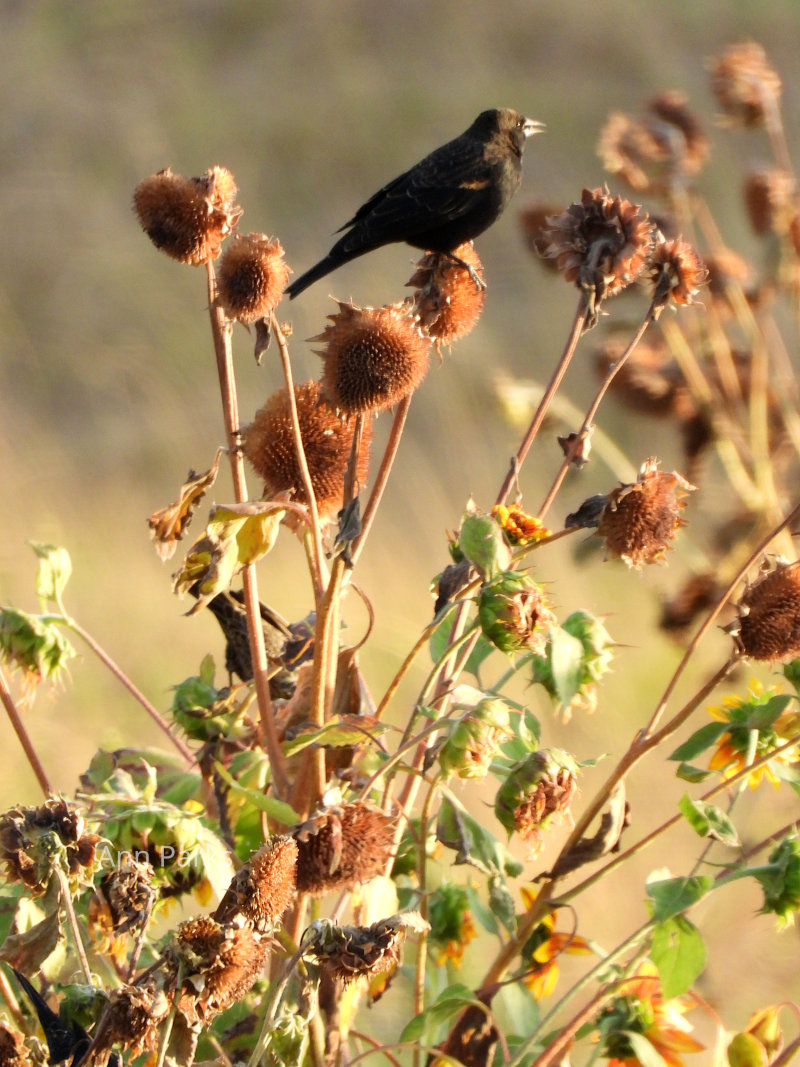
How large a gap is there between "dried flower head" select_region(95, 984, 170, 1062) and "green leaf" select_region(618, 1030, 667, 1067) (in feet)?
0.74

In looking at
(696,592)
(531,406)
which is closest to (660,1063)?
(696,592)

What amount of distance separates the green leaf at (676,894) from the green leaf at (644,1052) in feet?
0.23

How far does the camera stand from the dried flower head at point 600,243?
47cm

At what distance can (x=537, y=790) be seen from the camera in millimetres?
390

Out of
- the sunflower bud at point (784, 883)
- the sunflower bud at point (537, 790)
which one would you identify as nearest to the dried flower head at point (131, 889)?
the sunflower bud at point (537, 790)

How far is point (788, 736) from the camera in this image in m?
0.46

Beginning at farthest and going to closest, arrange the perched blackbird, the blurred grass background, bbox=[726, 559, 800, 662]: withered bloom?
the blurred grass background < the perched blackbird < bbox=[726, 559, 800, 662]: withered bloom

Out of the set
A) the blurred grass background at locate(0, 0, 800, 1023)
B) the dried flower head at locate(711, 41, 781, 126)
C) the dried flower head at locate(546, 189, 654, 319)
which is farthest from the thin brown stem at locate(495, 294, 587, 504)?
the blurred grass background at locate(0, 0, 800, 1023)

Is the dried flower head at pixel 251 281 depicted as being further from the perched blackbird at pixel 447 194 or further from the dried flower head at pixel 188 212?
the perched blackbird at pixel 447 194

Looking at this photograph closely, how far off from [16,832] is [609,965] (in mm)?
254

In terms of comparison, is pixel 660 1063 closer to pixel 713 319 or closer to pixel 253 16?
pixel 713 319

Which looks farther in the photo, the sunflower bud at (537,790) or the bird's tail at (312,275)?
the bird's tail at (312,275)

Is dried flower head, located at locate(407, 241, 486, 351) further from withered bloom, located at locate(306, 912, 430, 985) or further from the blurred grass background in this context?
the blurred grass background

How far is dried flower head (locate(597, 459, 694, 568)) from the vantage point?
424 millimetres
